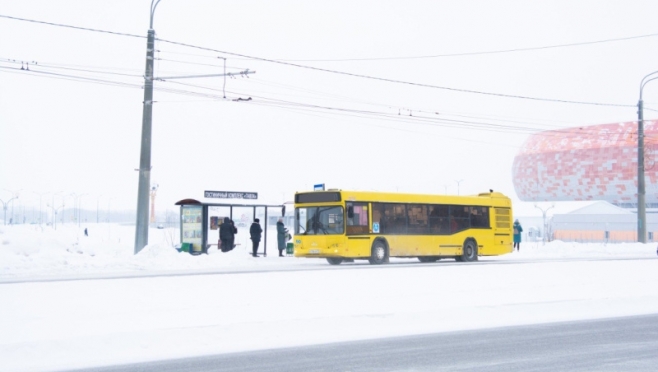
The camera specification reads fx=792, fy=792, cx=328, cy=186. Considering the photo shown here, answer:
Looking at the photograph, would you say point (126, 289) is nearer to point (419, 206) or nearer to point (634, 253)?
point (419, 206)

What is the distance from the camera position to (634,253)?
1778 inches

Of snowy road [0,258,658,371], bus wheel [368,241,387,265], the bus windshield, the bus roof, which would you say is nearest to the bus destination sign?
the bus roof

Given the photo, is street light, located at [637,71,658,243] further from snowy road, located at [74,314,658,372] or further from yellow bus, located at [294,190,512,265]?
snowy road, located at [74,314,658,372]

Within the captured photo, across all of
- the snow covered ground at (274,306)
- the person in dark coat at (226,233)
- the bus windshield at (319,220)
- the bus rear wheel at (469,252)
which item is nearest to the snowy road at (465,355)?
the snow covered ground at (274,306)

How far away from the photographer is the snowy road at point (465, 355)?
394 inches

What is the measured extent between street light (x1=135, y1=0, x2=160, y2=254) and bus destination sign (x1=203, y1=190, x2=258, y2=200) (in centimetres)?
429

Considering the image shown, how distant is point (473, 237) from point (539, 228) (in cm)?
5899

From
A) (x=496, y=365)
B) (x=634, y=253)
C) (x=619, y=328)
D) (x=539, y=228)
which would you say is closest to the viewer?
(x=496, y=365)

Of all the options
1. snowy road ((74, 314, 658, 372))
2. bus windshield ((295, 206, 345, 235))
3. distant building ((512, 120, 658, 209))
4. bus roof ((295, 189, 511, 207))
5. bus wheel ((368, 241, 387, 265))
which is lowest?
snowy road ((74, 314, 658, 372))

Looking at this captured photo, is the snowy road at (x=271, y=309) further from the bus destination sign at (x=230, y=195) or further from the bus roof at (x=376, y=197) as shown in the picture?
the bus destination sign at (x=230, y=195)

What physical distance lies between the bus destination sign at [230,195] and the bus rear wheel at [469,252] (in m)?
9.46

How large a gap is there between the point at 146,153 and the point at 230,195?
214 inches

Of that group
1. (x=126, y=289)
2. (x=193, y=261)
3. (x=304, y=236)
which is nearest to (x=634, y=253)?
(x=304, y=236)

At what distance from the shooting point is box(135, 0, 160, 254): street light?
28.3 meters
